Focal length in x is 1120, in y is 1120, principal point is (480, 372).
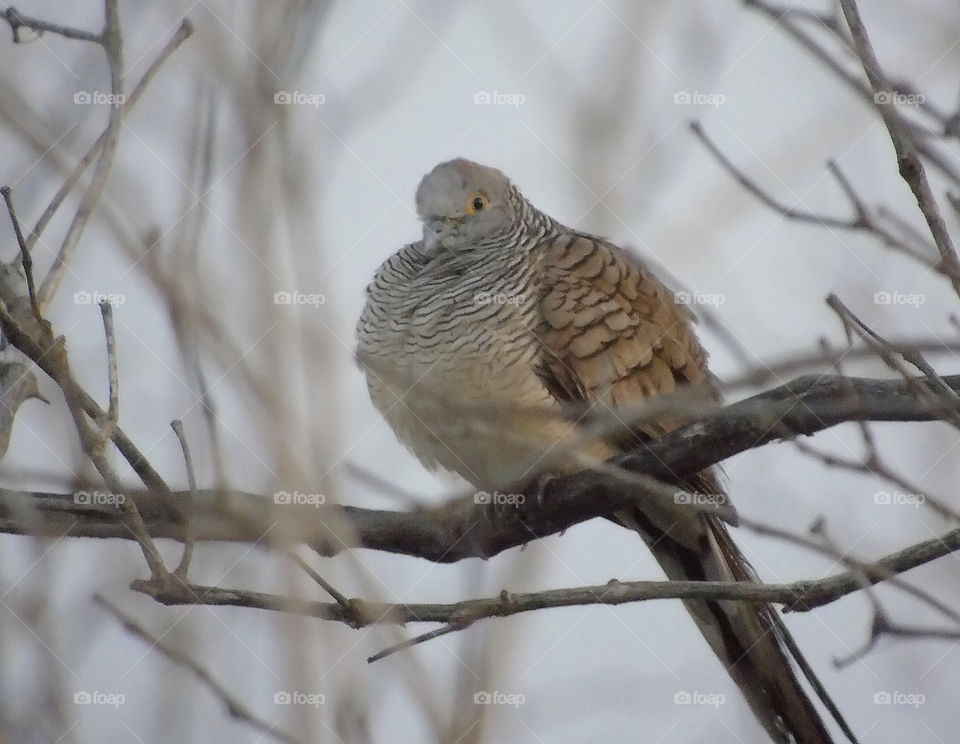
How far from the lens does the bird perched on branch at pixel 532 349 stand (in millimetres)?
3727

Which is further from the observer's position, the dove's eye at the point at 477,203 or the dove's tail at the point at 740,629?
the dove's eye at the point at 477,203

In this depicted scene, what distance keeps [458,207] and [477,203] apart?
101 mm

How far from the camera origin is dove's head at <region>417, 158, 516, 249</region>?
A: 421 cm

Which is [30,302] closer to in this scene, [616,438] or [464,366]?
[464,366]

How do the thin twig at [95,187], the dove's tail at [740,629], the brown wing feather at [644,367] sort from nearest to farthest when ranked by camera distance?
the thin twig at [95,187] → the dove's tail at [740,629] → the brown wing feather at [644,367]

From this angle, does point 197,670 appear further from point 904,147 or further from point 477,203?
point 477,203

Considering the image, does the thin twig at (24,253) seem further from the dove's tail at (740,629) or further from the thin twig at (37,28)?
the dove's tail at (740,629)

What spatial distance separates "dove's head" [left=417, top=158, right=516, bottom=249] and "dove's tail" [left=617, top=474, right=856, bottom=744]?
121 centimetres

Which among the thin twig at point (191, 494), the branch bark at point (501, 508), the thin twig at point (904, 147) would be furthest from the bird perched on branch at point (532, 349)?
the thin twig at point (904, 147)

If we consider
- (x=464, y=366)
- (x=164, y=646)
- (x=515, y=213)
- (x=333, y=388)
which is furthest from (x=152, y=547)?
(x=515, y=213)

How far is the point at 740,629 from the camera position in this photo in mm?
3646

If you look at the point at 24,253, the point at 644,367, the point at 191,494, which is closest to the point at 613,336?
the point at 644,367

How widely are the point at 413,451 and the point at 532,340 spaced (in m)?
0.66

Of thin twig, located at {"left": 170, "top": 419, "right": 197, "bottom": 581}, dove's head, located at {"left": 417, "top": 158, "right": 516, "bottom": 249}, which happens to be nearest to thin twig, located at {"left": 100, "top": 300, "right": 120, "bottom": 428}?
thin twig, located at {"left": 170, "top": 419, "right": 197, "bottom": 581}
